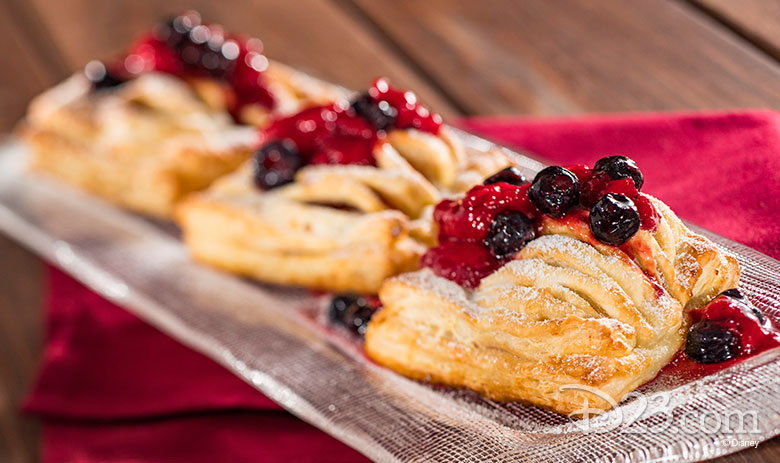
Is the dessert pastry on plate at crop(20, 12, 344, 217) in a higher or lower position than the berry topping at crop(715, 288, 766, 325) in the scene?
lower

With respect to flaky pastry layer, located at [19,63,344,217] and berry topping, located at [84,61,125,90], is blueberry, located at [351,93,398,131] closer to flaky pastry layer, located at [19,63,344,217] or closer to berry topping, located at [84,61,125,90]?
flaky pastry layer, located at [19,63,344,217]

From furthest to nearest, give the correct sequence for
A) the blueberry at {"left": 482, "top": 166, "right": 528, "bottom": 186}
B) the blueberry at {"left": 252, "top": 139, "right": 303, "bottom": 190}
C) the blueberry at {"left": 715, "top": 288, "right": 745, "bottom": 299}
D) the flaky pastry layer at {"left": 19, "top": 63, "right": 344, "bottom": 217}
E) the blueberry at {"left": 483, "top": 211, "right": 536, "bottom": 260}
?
1. the flaky pastry layer at {"left": 19, "top": 63, "right": 344, "bottom": 217}
2. the blueberry at {"left": 252, "top": 139, "right": 303, "bottom": 190}
3. the blueberry at {"left": 482, "top": 166, "right": 528, "bottom": 186}
4. the blueberry at {"left": 483, "top": 211, "right": 536, "bottom": 260}
5. the blueberry at {"left": 715, "top": 288, "right": 745, "bottom": 299}

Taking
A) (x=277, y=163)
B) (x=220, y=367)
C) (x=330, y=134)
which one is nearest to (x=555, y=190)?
(x=330, y=134)

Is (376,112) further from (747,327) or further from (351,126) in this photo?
(747,327)

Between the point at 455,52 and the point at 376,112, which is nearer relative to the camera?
the point at 376,112

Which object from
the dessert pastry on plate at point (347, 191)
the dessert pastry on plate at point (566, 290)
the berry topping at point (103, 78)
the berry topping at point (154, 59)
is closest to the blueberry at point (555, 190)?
the dessert pastry on plate at point (566, 290)

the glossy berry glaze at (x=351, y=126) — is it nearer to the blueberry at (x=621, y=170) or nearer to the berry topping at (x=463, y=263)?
the berry topping at (x=463, y=263)

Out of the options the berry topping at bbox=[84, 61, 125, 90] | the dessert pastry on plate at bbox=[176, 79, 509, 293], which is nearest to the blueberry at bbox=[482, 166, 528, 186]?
the dessert pastry on plate at bbox=[176, 79, 509, 293]
